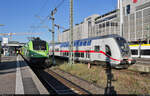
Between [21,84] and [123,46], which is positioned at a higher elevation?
[123,46]

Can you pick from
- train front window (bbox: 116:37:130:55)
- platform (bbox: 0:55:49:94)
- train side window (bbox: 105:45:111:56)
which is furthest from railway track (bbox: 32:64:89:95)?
train front window (bbox: 116:37:130:55)

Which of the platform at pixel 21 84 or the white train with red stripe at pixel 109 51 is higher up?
the white train with red stripe at pixel 109 51

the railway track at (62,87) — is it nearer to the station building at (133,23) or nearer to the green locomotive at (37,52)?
the green locomotive at (37,52)

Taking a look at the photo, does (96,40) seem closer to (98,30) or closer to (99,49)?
(99,49)

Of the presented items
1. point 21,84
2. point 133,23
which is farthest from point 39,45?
point 133,23

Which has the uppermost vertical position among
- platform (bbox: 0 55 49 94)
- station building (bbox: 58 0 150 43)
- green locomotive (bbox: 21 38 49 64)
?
station building (bbox: 58 0 150 43)

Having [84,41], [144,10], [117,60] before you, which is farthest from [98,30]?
[117,60]

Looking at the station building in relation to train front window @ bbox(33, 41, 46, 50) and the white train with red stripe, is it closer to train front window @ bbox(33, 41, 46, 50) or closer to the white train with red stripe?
the white train with red stripe

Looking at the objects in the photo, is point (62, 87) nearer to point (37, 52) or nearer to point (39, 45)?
point (37, 52)

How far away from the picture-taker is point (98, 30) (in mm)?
78062

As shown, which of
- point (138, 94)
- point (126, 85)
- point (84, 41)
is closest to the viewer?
point (138, 94)

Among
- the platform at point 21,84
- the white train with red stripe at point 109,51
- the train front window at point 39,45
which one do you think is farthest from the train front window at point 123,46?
the train front window at point 39,45

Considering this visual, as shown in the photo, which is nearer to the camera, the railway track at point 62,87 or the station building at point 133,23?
the railway track at point 62,87

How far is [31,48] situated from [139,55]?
24.8m
